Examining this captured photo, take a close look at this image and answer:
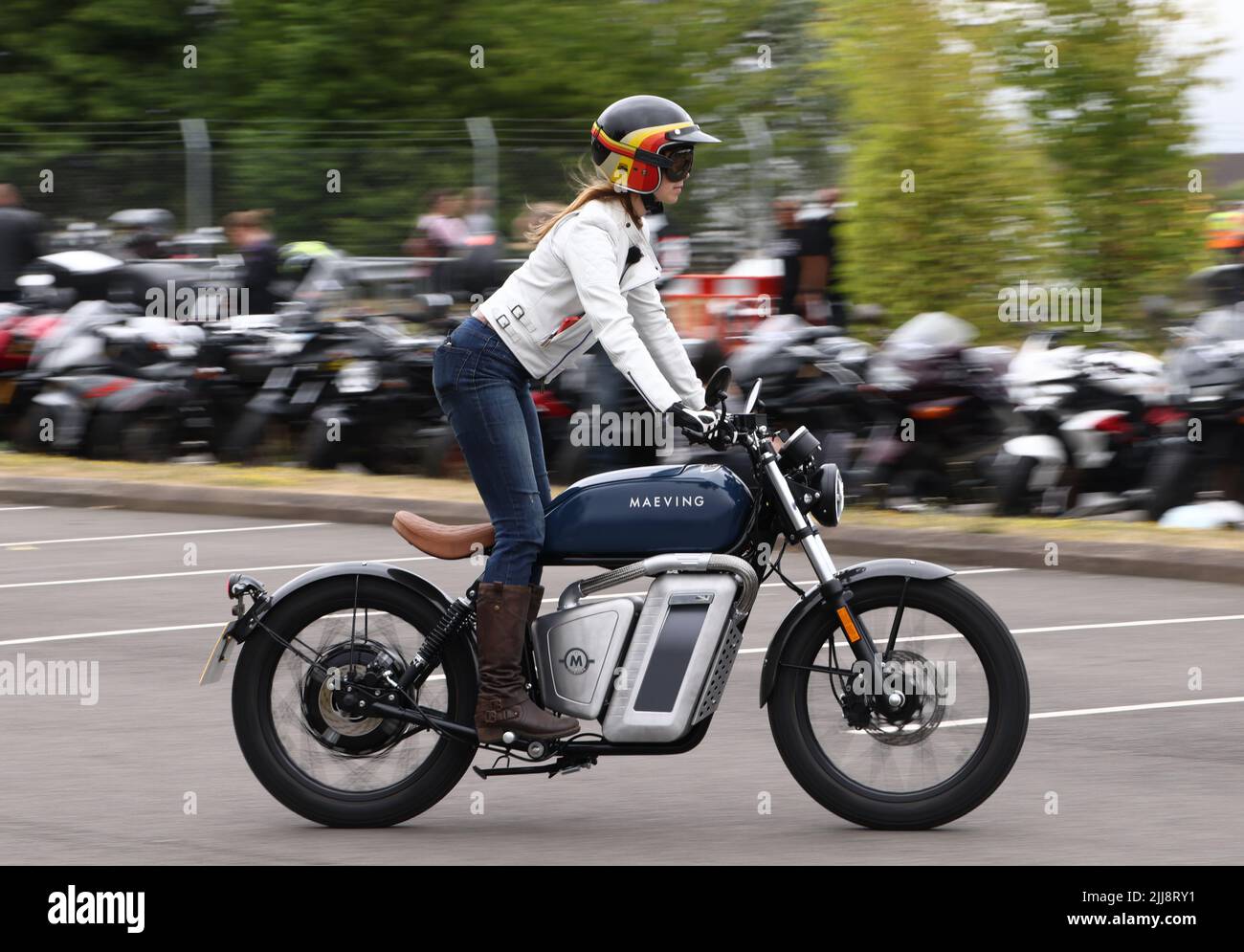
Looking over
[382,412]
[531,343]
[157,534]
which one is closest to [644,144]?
[531,343]

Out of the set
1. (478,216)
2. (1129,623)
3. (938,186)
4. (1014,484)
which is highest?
(938,186)

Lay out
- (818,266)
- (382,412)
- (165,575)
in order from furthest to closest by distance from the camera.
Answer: (818,266) → (382,412) → (165,575)

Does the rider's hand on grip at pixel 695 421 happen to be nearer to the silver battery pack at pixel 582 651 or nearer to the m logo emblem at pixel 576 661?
the silver battery pack at pixel 582 651

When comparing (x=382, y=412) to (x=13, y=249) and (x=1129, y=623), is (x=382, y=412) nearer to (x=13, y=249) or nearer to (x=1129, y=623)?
(x=13, y=249)

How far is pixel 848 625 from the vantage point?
6.17m

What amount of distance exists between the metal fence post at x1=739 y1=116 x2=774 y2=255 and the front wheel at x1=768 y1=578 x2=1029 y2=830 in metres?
15.1

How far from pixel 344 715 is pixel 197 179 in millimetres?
15508

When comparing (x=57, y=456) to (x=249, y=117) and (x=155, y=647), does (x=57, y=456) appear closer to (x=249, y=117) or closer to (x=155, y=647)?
(x=155, y=647)

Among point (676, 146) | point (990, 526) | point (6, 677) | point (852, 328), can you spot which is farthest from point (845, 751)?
point (852, 328)

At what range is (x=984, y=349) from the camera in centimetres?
1466

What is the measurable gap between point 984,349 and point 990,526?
6.60 ft

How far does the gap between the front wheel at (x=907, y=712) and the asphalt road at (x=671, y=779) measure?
0.42ft

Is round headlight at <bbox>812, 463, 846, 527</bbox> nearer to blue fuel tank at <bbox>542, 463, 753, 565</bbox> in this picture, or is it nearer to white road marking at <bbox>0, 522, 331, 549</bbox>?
blue fuel tank at <bbox>542, 463, 753, 565</bbox>

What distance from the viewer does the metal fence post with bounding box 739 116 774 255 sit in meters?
21.4
